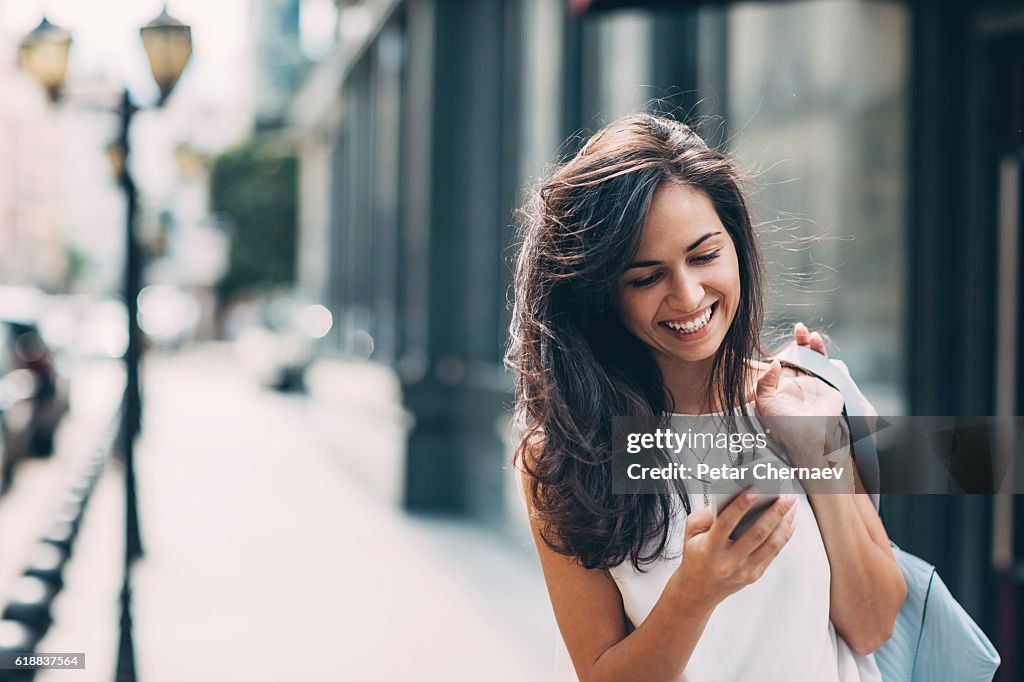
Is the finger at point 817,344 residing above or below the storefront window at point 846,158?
below

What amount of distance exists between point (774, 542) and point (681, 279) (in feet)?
1.39

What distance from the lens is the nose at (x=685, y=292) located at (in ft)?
5.73

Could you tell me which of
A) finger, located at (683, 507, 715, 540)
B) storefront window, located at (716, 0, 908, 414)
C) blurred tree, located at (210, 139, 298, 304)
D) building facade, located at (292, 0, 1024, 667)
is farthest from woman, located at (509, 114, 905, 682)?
blurred tree, located at (210, 139, 298, 304)

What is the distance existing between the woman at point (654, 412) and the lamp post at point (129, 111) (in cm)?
453

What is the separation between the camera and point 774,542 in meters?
1.57

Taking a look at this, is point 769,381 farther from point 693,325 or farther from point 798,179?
point 798,179

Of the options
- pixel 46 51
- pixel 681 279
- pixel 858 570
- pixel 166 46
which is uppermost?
pixel 46 51

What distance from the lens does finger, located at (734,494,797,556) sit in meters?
1.54

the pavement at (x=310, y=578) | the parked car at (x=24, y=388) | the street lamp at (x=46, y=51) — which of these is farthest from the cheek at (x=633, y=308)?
the parked car at (x=24, y=388)

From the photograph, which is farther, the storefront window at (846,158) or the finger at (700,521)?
the storefront window at (846,158)

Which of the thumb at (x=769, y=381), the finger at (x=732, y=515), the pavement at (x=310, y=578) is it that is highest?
the thumb at (x=769, y=381)

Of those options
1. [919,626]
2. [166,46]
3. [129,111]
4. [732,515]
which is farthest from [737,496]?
[129,111]

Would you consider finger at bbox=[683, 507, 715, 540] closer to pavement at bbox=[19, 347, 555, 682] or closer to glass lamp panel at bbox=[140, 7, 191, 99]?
pavement at bbox=[19, 347, 555, 682]

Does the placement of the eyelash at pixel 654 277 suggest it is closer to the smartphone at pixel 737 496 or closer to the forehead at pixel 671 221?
the forehead at pixel 671 221
